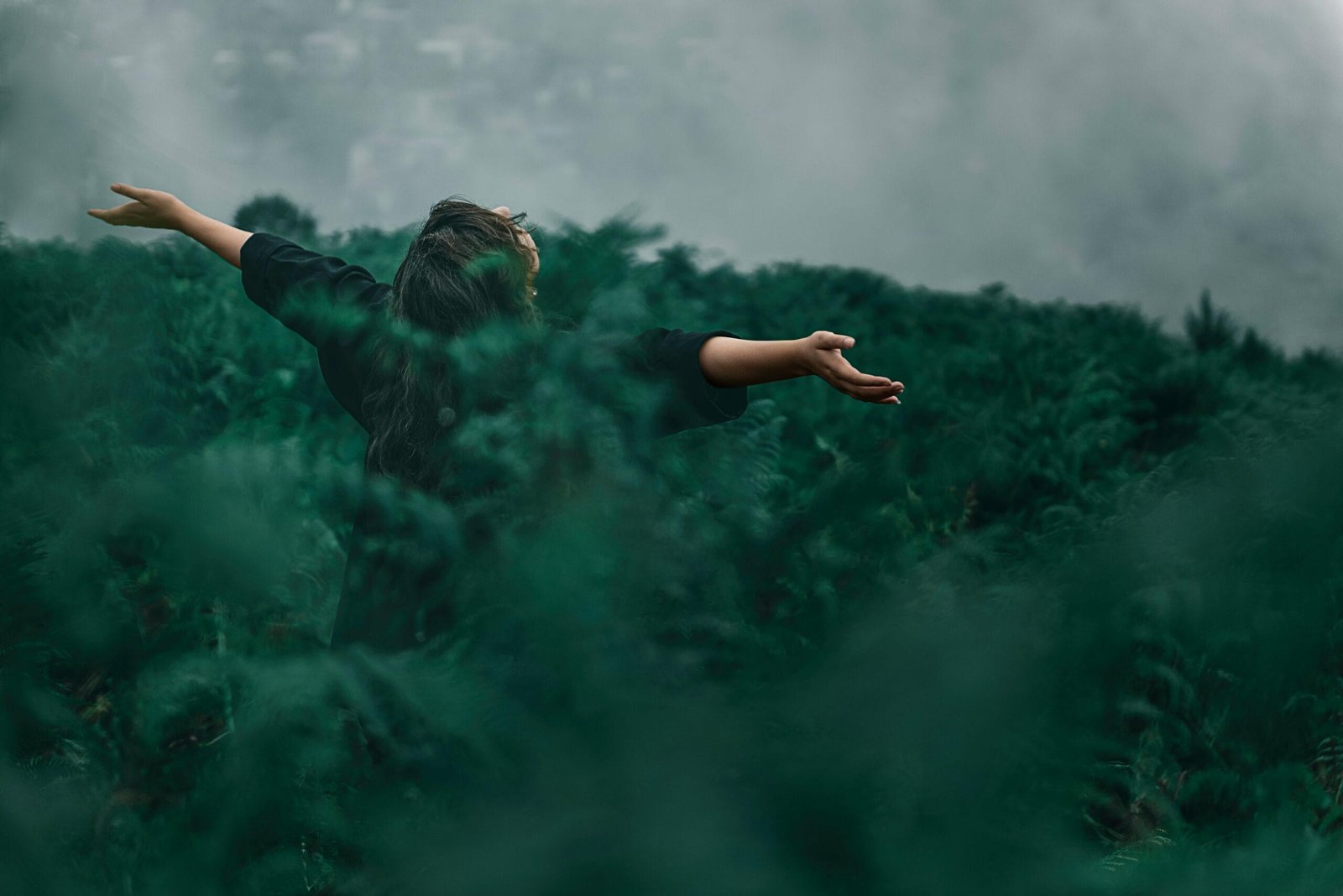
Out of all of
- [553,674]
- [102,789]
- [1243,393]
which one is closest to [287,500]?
[102,789]

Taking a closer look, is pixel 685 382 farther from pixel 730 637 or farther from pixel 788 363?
pixel 730 637

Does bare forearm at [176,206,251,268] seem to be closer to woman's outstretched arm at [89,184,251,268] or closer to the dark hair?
woman's outstretched arm at [89,184,251,268]

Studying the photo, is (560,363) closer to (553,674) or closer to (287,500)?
(553,674)

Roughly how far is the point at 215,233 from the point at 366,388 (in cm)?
41

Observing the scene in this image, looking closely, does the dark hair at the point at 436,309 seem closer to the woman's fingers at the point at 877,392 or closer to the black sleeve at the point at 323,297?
the black sleeve at the point at 323,297

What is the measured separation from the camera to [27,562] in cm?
175

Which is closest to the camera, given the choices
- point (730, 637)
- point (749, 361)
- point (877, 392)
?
point (877, 392)

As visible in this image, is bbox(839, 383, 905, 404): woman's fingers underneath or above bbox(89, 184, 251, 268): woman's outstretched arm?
underneath

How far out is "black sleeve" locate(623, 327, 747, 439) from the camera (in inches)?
51.3

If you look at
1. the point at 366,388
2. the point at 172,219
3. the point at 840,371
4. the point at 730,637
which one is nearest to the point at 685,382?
the point at 840,371

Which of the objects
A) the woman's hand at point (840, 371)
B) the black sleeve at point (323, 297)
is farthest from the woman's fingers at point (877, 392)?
the black sleeve at point (323, 297)

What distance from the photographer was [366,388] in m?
1.56

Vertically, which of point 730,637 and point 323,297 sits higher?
point 323,297

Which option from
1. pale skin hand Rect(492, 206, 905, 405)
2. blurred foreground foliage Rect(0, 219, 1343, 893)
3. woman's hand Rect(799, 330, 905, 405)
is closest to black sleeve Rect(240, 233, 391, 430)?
blurred foreground foliage Rect(0, 219, 1343, 893)
